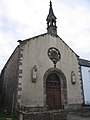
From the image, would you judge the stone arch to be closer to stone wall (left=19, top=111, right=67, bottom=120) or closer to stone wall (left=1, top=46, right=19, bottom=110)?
stone wall (left=1, top=46, right=19, bottom=110)

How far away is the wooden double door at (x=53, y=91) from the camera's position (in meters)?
16.4

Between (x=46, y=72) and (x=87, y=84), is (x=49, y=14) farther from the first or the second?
(x=87, y=84)

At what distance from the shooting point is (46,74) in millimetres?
16469

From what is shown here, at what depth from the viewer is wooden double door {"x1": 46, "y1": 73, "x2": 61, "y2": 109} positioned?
16.4m

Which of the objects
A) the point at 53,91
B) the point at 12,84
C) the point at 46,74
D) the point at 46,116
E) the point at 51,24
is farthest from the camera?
the point at 51,24

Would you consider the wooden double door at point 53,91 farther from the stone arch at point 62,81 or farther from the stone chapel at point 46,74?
the stone arch at point 62,81

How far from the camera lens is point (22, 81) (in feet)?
48.1

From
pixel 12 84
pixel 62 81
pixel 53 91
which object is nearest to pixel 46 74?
pixel 53 91

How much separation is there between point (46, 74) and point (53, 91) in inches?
82.3

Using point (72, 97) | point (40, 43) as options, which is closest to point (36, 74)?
point (40, 43)

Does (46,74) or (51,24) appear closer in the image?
(46,74)

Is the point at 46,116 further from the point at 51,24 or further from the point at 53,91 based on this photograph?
the point at 51,24

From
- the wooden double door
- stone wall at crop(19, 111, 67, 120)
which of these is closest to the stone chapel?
the wooden double door

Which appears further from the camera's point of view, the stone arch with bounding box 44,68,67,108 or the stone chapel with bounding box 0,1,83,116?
the stone arch with bounding box 44,68,67,108
